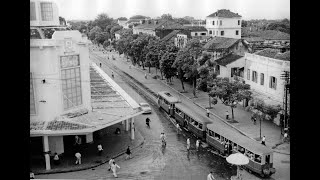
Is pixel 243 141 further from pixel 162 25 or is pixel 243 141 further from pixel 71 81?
pixel 162 25

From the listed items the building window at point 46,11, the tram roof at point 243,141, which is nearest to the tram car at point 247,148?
the tram roof at point 243,141

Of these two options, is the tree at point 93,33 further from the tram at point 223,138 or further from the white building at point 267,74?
the white building at point 267,74

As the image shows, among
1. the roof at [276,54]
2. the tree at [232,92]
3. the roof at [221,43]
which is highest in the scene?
the roof at [221,43]

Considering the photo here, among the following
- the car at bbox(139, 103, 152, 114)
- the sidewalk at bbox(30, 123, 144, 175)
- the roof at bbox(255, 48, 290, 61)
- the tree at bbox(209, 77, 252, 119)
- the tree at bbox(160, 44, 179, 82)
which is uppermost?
the roof at bbox(255, 48, 290, 61)

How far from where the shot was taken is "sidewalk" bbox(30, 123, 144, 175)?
10165 millimetres

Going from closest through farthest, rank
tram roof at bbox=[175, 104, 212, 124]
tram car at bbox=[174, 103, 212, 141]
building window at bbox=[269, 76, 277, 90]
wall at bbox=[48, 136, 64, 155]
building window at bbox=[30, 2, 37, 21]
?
wall at bbox=[48, 136, 64, 155] < building window at bbox=[30, 2, 37, 21] < tram car at bbox=[174, 103, 212, 141] < tram roof at bbox=[175, 104, 212, 124] < building window at bbox=[269, 76, 277, 90]

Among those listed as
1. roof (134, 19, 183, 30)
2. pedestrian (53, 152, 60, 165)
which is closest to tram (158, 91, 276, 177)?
pedestrian (53, 152, 60, 165)

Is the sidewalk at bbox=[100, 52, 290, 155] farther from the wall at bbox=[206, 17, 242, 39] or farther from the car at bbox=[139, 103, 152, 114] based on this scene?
the wall at bbox=[206, 17, 242, 39]

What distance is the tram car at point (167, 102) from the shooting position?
15188mm

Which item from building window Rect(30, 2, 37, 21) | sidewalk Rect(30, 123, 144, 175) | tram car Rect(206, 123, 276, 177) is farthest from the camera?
building window Rect(30, 2, 37, 21)

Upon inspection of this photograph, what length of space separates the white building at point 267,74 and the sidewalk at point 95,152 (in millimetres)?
4698

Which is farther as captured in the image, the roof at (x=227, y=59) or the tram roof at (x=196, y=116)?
the roof at (x=227, y=59)

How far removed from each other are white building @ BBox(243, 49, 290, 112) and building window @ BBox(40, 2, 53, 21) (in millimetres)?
7228
